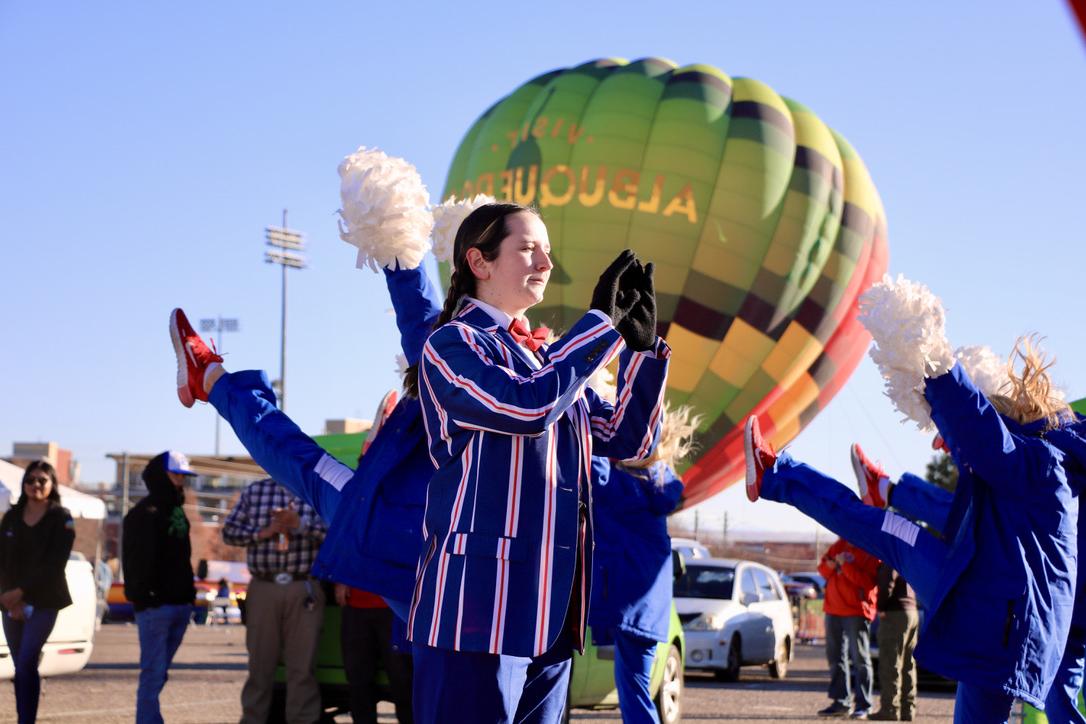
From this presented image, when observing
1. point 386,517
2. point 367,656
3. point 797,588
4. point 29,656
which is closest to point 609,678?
point 367,656

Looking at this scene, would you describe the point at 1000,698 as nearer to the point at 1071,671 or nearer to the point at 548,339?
the point at 1071,671

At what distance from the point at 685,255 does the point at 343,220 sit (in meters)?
17.5

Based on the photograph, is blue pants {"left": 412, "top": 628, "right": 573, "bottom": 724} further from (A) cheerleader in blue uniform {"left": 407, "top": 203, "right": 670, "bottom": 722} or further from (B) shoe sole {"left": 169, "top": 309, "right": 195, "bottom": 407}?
(B) shoe sole {"left": 169, "top": 309, "right": 195, "bottom": 407}

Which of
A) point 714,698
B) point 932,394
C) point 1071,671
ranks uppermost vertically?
point 932,394

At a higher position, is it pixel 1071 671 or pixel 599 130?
pixel 599 130

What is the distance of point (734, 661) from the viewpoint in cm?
→ 1772

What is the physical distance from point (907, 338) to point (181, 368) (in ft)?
9.44

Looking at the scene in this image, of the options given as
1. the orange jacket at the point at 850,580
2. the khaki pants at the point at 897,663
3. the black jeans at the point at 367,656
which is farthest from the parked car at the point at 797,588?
the black jeans at the point at 367,656

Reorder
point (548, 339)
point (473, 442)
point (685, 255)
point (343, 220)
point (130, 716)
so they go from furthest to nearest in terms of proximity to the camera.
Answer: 1. point (685, 255)
2. point (130, 716)
3. point (343, 220)
4. point (548, 339)
5. point (473, 442)

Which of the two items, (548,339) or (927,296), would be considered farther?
(927,296)

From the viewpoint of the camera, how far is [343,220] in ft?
16.0

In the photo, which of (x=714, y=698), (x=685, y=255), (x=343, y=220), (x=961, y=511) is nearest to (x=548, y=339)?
(x=343, y=220)

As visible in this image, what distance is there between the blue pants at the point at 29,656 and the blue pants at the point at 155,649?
550 millimetres

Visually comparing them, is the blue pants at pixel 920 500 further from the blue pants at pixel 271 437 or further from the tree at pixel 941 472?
the tree at pixel 941 472
